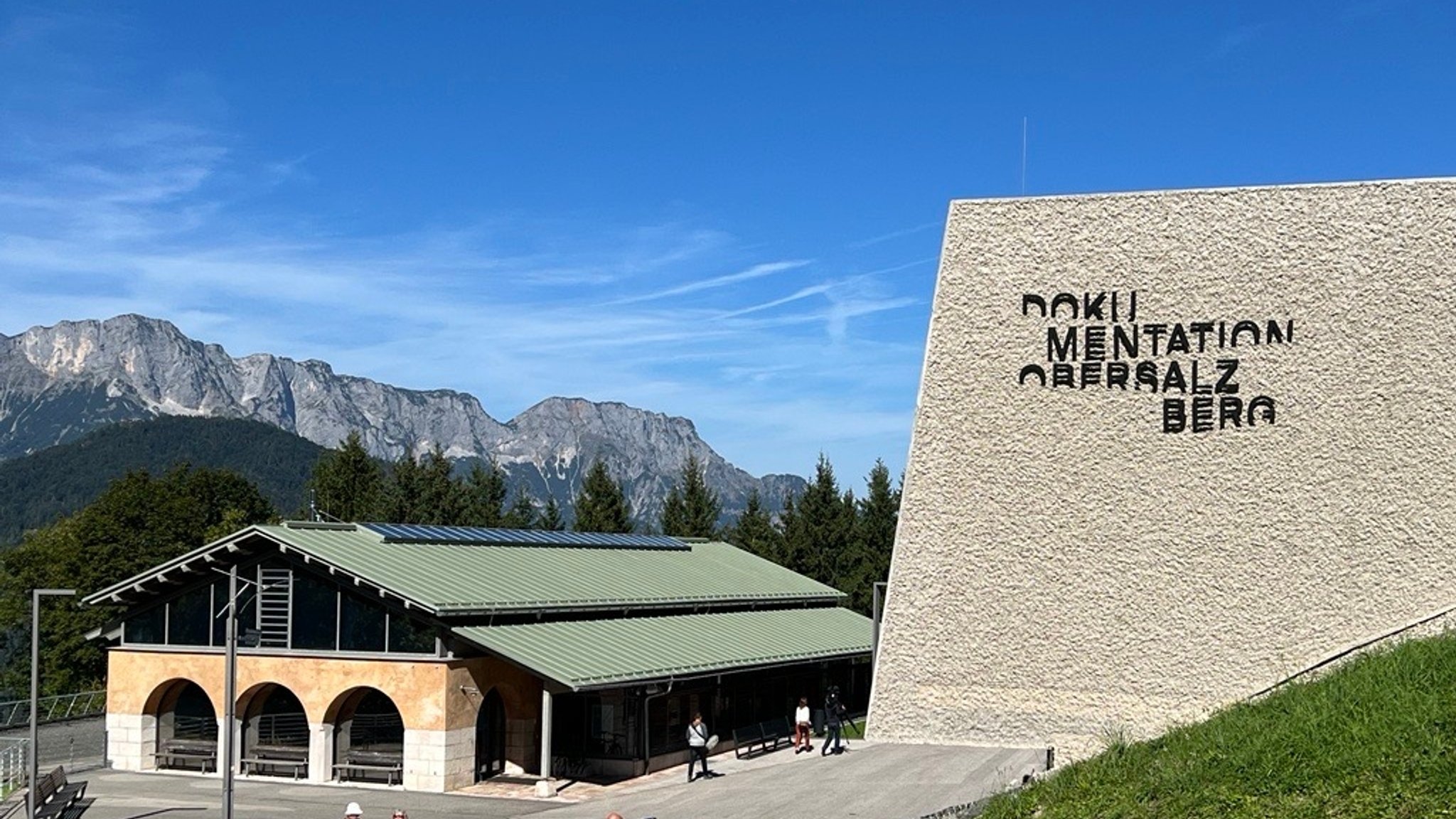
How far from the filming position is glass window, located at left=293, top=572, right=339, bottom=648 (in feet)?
102

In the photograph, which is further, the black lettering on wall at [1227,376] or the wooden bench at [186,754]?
the wooden bench at [186,754]

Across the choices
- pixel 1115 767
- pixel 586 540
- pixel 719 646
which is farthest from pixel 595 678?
pixel 586 540

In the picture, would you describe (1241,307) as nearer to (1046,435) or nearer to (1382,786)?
(1046,435)

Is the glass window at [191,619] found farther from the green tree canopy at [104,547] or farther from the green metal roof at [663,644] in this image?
the green tree canopy at [104,547]

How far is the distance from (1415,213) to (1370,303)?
70.2 inches

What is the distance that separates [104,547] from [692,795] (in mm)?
48833

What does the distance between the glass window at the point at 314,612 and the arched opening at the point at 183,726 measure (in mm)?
3154

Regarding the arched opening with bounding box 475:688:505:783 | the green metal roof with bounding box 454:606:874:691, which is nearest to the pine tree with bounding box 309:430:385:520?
the green metal roof with bounding box 454:606:874:691

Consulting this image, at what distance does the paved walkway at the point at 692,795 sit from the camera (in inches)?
976

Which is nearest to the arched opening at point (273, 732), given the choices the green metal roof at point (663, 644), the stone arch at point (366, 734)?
the stone arch at point (366, 734)

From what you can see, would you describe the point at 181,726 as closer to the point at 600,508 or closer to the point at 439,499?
the point at 600,508

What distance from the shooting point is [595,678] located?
29.2 m

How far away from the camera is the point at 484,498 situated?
249 ft

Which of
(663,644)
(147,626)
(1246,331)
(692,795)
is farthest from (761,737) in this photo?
(1246,331)
